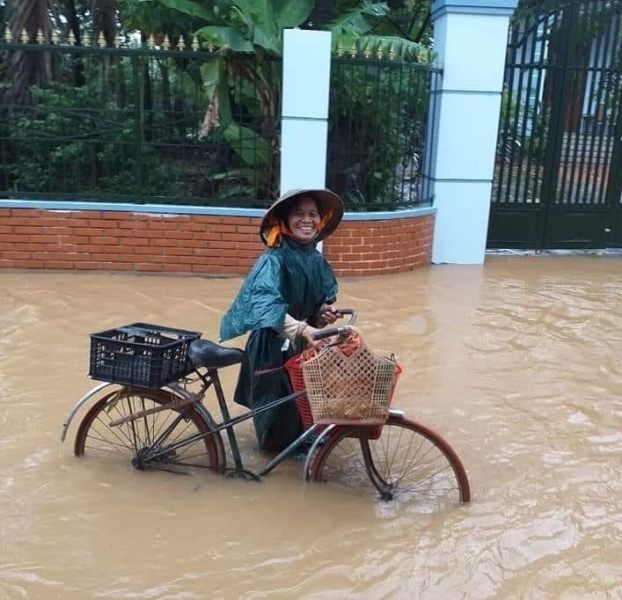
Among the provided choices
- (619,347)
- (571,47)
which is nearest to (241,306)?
(619,347)

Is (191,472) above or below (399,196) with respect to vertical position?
below

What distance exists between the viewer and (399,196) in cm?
841

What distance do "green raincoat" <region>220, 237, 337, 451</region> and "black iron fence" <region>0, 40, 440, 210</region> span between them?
4054mm

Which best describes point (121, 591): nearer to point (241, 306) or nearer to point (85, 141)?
point (241, 306)

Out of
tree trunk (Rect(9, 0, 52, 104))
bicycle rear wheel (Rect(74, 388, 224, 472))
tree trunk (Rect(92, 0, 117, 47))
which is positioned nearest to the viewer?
bicycle rear wheel (Rect(74, 388, 224, 472))

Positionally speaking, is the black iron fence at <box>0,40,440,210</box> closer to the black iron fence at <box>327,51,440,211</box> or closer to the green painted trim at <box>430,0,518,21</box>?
the black iron fence at <box>327,51,440,211</box>

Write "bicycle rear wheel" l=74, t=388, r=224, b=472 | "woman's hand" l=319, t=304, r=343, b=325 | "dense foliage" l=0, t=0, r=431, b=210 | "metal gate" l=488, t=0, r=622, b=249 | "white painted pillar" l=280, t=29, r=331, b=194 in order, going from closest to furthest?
"bicycle rear wheel" l=74, t=388, r=224, b=472 → "woman's hand" l=319, t=304, r=343, b=325 → "white painted pillar" l=280, t=29, r=331, b=194 → "dense foliage" l=0, t=0, r=431, b=210 → "metal gate" l=488, t=0, r=622, b=249

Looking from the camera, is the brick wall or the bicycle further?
the brick wall

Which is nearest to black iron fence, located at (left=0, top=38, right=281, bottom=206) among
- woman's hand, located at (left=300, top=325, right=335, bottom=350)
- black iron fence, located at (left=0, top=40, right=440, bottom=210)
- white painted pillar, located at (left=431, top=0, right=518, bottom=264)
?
black iron fence, located at (left=0, top=40, right=440, bottom=210)

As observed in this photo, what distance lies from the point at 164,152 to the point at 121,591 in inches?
218

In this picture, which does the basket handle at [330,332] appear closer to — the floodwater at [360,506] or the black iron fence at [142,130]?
the floodwater at [360,506]

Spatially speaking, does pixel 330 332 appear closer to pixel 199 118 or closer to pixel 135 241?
pixel 135 241

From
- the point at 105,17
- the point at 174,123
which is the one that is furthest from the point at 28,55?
the point at 105,17

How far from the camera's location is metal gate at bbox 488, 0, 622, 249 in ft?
28.3
